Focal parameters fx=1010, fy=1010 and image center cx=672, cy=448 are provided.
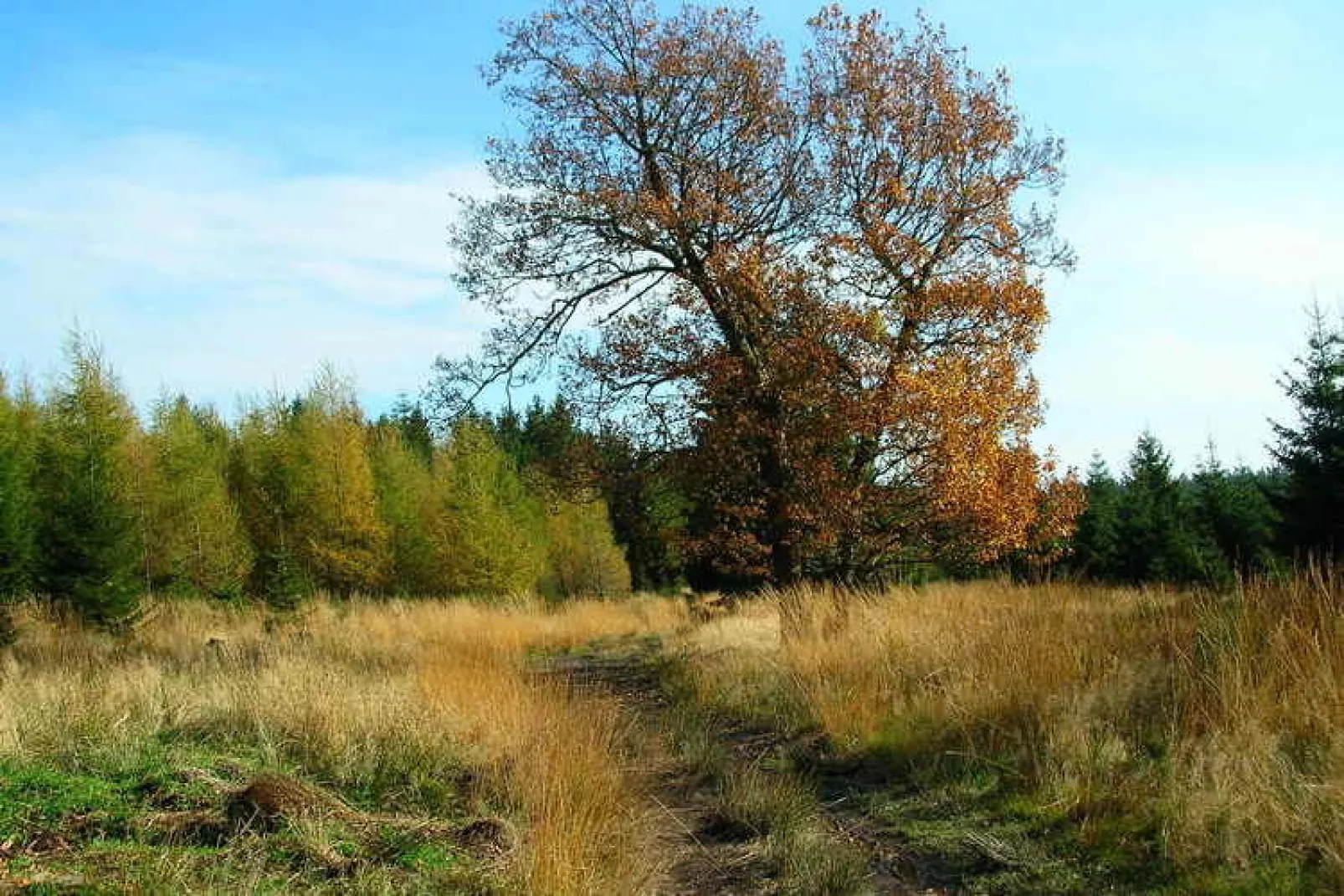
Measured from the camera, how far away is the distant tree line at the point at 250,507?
23672 millimetres

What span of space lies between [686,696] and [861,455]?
4.27 meters

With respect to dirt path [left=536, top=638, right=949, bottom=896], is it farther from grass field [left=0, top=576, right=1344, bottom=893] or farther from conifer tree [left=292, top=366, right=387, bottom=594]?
conifer tree [left=292, top=366, right=387, bottom=594]

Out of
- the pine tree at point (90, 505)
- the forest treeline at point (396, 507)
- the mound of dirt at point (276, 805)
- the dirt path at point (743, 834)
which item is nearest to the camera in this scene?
the mound of dirt at point (276, 805)

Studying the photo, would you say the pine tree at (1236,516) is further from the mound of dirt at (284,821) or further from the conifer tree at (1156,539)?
the mound of dirt at (284,821)

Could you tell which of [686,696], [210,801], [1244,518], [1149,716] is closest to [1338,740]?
[1149,716]

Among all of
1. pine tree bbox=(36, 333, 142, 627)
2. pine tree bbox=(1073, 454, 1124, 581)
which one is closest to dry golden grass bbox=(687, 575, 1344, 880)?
pine tree bbox=(36, 333, 142, 627)

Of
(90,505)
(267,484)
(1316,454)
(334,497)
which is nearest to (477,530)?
(334,497)

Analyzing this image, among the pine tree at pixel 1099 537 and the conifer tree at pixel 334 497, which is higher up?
the conifer tree at pixel 334 497

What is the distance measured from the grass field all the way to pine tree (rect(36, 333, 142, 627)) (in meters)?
15.5

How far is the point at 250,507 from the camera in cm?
3556

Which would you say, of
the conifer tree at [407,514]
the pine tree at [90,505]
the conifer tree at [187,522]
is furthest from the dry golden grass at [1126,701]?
the conifer tree at [407,514]

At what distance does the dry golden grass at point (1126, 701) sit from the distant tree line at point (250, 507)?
499 inches

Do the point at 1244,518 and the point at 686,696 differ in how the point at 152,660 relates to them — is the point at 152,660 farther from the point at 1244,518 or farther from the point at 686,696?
the point at 1244,518

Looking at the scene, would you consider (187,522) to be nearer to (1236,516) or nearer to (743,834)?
(743,834)
